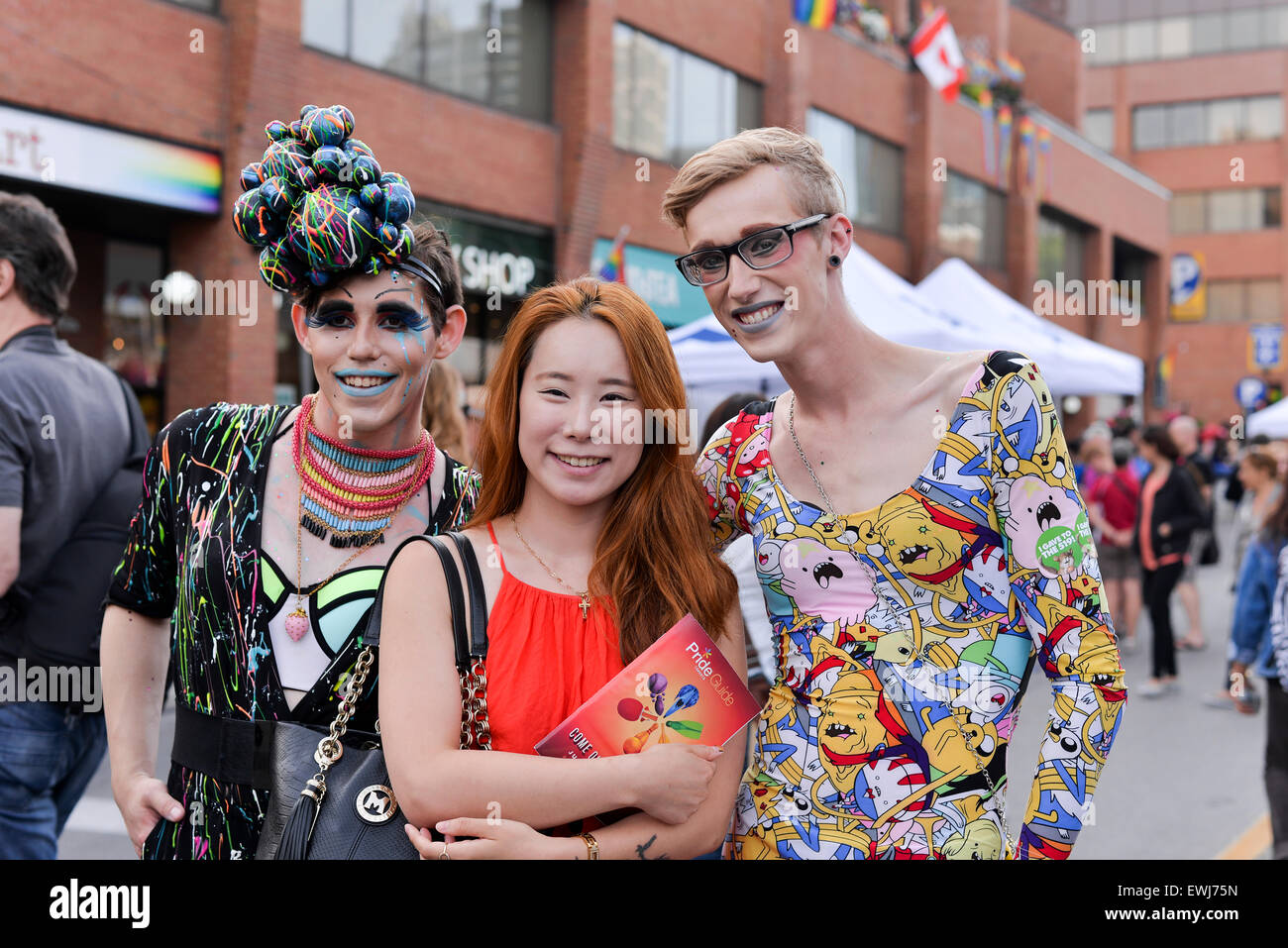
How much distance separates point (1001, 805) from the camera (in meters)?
2.06

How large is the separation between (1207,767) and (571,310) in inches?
263

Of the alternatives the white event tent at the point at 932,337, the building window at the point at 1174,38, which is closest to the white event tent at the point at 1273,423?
the white event tent at the point at 932,337

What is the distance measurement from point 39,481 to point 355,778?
1671mm

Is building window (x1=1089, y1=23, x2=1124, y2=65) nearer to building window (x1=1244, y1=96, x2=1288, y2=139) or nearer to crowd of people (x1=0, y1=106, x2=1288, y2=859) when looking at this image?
building window (x1=1244, y1=96, x2=1288, y2=139)

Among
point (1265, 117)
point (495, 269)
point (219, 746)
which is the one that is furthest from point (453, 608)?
point (1265, 117)

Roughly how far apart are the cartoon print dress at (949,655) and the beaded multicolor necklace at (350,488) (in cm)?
77

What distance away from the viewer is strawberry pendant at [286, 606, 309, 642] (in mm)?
2176

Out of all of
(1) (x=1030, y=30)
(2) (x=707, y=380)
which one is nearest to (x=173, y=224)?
(2) (x=707, y=380)

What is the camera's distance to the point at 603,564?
6.53 feet

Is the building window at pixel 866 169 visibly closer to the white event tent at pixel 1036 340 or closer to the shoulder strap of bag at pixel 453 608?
the white event tent at pixel 1036 340
